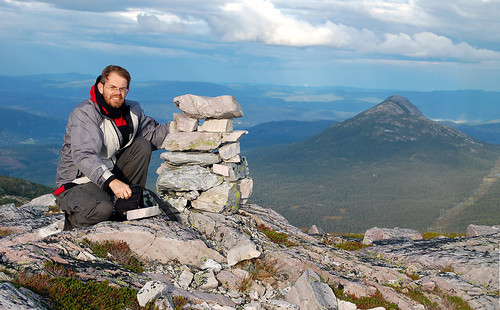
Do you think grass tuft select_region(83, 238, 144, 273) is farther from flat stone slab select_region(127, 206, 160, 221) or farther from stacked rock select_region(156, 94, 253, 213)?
stacked rock select_region(156, 94, 253, 213)

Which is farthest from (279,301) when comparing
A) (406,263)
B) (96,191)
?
(406,263)

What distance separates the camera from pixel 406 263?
1692cm

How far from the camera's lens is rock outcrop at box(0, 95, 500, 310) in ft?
31.2

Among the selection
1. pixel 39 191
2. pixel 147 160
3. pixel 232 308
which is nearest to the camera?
pixel 232 308

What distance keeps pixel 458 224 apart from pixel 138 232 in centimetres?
17538

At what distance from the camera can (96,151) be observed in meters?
11.2

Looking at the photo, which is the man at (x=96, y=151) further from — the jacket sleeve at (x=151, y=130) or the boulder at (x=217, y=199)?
the boulder at (x=217, y=199)

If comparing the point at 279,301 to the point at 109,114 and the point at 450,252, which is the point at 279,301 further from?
the point at 450,252

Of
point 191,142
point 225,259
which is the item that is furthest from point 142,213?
point 191,142

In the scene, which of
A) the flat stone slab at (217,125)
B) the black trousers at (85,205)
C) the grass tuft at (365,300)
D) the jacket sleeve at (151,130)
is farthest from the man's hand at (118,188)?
the grass tuft at (365,300)

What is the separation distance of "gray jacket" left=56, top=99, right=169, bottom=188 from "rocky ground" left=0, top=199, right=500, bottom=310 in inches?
67.0

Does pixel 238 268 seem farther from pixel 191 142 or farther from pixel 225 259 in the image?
pixel 191 142

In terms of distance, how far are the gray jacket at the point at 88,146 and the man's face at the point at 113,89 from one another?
1.44 feet

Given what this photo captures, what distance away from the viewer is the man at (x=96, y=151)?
10.9 m
